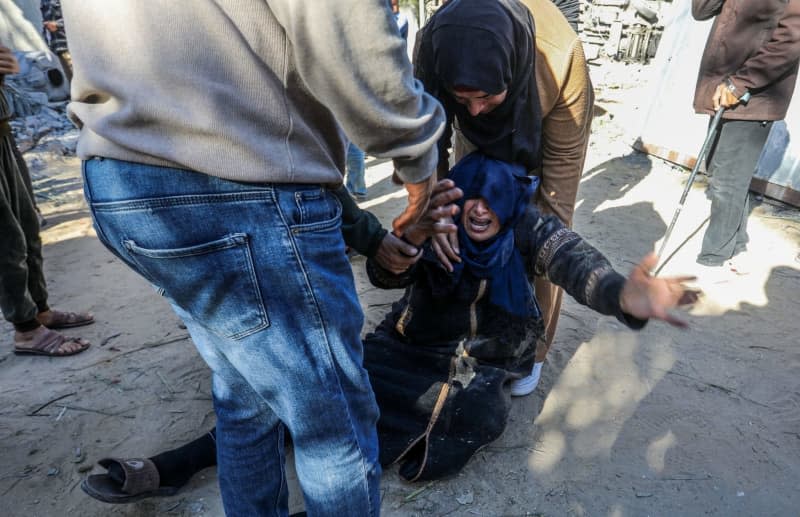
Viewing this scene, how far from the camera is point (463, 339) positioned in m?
2.32

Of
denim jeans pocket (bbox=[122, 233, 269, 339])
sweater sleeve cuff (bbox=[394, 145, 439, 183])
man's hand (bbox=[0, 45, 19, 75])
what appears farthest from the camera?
man's hand (bbox=[0, 45, 19, 75])

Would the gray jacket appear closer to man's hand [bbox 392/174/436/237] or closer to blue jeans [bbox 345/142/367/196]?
man's hand [bbox 392/174/436/237]

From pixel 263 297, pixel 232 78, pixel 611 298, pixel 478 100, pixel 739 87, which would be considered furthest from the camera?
pixel 739 87

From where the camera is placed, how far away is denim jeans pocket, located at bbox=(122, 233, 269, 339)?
1033 millimetres

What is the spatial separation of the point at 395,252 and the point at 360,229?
0.15 m

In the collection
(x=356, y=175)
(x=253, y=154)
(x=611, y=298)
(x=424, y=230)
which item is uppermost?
(x=253, y=154)

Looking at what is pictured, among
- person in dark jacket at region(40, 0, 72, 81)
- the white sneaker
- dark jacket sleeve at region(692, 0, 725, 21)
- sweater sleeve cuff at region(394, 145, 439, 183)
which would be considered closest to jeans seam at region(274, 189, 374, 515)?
sweater sleeve cuff at region(394, 145, 439, 183)

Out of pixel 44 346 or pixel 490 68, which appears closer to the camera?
pixel 490 68

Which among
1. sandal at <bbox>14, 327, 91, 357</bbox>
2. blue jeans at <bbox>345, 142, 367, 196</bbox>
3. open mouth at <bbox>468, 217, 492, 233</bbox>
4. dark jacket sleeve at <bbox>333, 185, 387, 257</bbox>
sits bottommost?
blue jeans at <bbox>345, 142, 367, 196</bbox>

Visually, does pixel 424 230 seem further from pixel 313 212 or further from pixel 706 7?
pixel 706 7

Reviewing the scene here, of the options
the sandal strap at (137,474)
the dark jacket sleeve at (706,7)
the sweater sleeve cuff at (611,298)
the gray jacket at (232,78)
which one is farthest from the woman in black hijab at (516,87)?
the dark jacket sleeve at (706,7)

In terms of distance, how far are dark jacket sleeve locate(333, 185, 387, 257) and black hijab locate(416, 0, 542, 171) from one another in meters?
0.67

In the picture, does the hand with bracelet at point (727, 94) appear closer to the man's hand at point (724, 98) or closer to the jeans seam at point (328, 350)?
the man's hand at point (724, 98)

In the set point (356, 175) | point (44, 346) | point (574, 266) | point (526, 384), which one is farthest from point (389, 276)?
point (356, 175)
